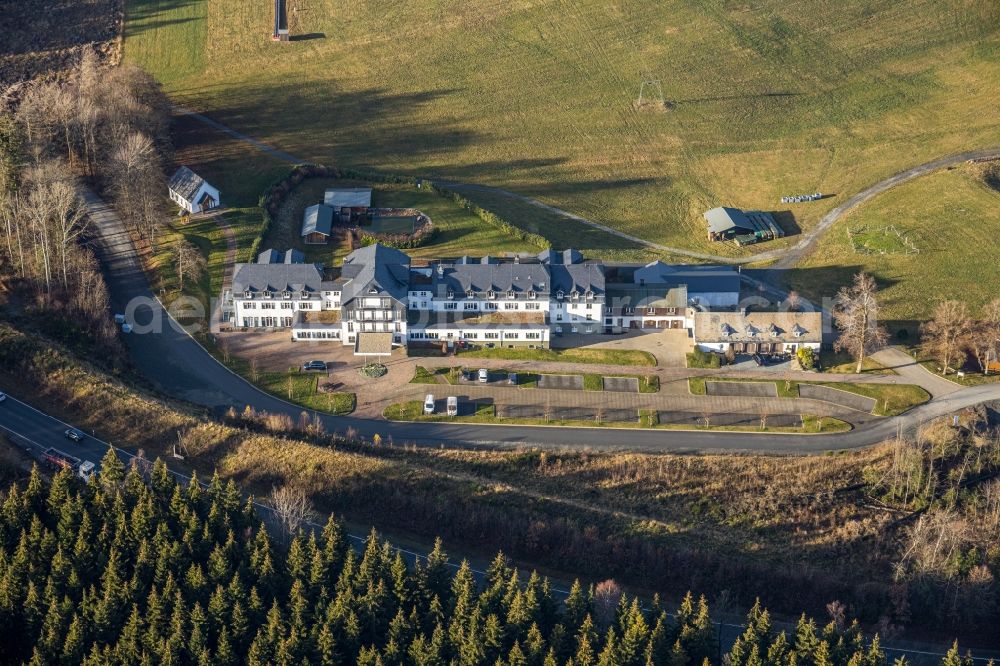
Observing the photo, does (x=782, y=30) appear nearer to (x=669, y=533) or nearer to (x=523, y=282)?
(x=523, y=282)

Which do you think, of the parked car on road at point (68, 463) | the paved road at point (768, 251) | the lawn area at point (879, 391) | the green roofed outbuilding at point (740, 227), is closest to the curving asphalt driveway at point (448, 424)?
the lawn area at point (879, 391)

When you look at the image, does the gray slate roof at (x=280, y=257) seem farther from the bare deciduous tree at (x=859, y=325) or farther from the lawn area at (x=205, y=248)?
the bare deciduous tree at (x=859, y=325)

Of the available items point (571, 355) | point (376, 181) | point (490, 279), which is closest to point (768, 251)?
point (571, 355)

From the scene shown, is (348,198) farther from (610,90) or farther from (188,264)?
(610,90)

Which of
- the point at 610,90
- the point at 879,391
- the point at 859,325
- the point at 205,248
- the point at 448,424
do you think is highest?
the point at 610,90

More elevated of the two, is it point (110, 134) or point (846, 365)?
point (110, 134)

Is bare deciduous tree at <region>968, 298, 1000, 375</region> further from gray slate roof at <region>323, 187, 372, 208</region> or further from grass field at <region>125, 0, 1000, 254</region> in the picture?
gray slate roof at <region>323, 187, 372, 208</region>

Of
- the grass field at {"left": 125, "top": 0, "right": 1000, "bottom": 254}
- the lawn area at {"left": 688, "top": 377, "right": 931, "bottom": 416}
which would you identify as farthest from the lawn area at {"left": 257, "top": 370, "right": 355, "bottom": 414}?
the grass field at {"left": 125, "top": 0, "right": 1000, "bottom": 254}
